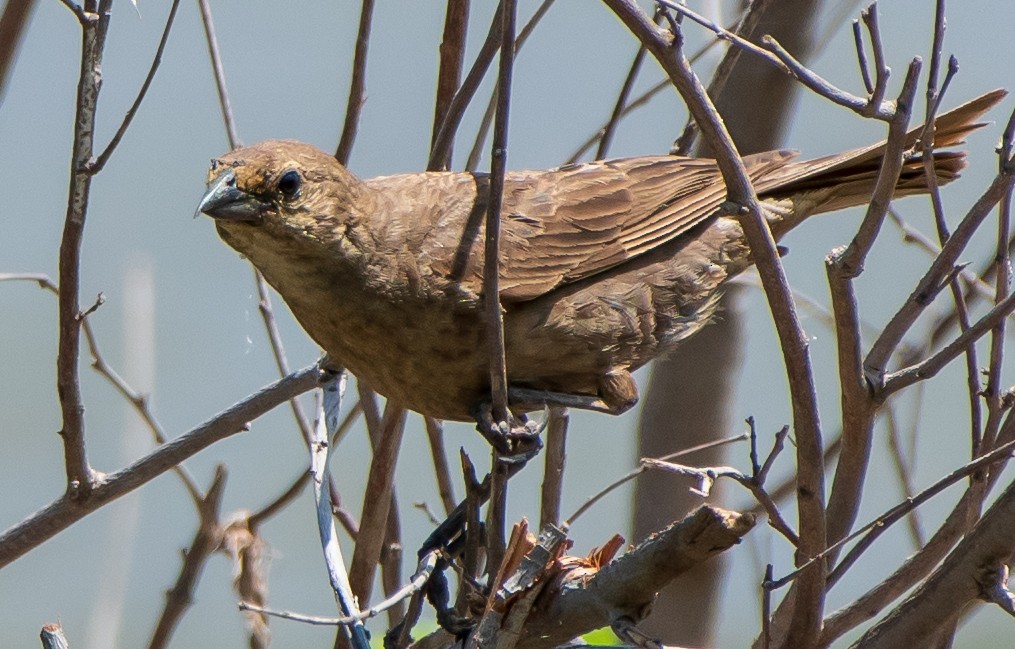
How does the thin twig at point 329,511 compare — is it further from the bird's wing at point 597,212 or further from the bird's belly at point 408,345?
the bird's wing at point 597,212

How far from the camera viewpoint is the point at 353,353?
114 inches

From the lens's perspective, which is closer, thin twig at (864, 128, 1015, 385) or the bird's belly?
thin twig at (864, 128, 1015, 385)

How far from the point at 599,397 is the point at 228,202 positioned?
3.66 feet

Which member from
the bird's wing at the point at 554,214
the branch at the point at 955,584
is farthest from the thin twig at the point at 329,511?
the branch at the point at 955,584

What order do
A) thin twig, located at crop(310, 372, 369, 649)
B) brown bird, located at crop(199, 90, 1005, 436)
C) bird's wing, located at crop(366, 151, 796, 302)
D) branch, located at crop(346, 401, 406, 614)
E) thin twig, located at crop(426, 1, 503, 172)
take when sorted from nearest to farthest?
1. thin twig, located at crop(310, 372, 369, 649)
2. thin twig, located at crop(426, 1, 503, 172)
3. brown bird, located at crop(199, 90, 1005, 436)
4. branch, located at crop(346, 401, 406, 614)
5. bird's wing, located at crop(366, 151, 796, 302)

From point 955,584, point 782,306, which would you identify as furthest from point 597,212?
point 955,584

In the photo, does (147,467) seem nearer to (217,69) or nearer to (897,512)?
(217,69)

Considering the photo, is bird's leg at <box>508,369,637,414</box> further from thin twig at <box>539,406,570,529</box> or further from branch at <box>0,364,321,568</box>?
branch at <box>0,364,321,568</box>

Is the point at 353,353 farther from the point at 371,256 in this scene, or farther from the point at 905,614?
the point at 905,614

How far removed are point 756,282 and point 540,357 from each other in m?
0.90

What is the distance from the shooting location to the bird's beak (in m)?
2.49

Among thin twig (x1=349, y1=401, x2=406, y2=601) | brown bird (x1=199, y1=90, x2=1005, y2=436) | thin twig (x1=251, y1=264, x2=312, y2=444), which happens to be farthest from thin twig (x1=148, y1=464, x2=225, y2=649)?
brown bird (x1=199, y1=90, x2=1005, y2=436)

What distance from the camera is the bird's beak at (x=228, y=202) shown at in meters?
2.49

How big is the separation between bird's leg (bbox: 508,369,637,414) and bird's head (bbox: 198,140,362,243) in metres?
0.60
